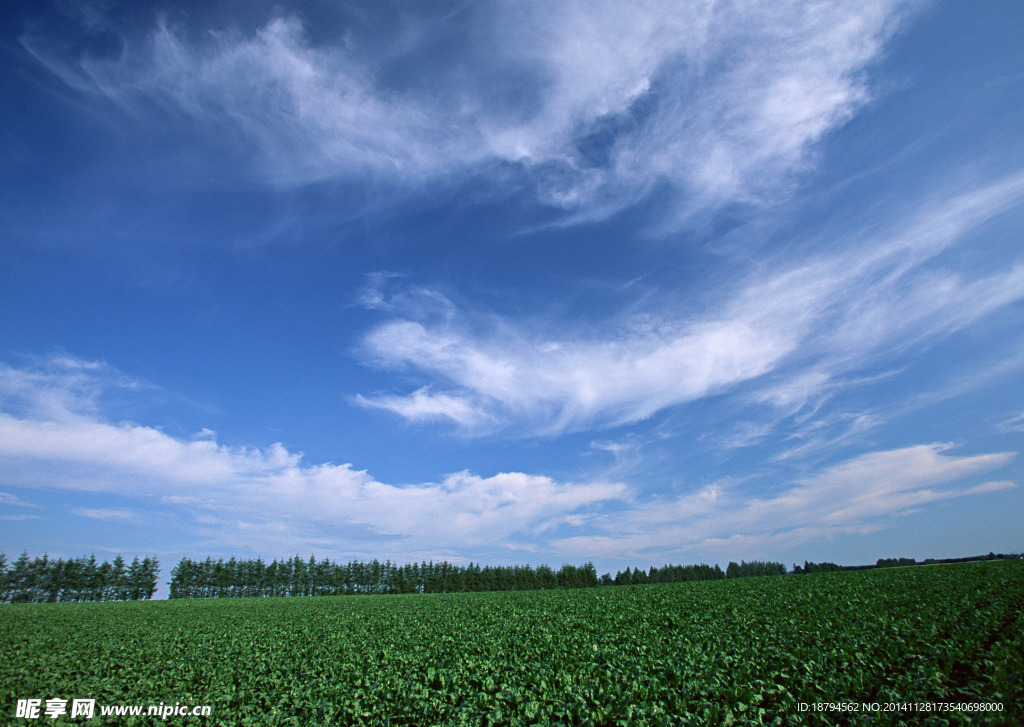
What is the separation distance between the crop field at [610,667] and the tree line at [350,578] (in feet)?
432

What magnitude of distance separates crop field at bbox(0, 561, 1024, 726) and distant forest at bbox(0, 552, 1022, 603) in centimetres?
11959

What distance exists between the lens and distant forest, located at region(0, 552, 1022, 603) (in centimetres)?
13050

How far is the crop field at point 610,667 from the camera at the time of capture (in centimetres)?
1271

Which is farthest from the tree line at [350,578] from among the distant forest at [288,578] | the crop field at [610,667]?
the crop field at [610,667]

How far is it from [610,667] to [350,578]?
6631 inches

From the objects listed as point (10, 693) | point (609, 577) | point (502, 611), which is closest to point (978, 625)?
point (502, 611)

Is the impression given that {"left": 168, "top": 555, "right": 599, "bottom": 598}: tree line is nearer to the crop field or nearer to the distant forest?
the distant forest

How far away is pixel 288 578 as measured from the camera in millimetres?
158625

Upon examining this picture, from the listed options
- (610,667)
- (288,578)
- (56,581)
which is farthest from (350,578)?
(610,667)

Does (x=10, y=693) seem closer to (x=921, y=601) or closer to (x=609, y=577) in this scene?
(x=921, y=601)

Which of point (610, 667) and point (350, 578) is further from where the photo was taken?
point (350, 578)

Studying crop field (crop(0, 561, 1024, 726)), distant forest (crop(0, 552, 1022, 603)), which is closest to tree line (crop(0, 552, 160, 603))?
distant forest (crop(0, 552, 1022, 603))

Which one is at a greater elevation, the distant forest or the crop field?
the crop field

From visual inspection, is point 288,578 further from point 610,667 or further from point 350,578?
point 610,667
